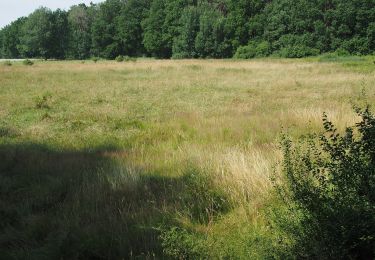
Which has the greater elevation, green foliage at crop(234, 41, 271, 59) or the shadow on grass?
green foliage at crop(234, 41, 271, 59)

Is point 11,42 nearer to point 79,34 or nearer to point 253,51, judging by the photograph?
point 79,34

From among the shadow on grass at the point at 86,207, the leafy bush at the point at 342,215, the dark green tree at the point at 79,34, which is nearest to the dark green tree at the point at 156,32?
the dark green tree at the point at 79,34

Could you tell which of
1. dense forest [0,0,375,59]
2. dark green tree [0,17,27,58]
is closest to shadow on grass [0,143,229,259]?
dense forest [0,0,375,59]

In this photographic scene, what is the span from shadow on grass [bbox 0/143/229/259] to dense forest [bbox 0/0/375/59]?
2351 inches

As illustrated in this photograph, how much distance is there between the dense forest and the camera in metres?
63.9

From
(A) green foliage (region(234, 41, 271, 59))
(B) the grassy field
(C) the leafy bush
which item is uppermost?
(A) green foliage (region(234, 41, 271, 59))

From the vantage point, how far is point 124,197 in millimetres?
5832

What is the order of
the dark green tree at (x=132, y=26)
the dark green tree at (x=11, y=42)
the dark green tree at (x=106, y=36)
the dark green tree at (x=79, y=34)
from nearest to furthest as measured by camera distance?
the dark green tree at (x=79, y=34) → the dark green tree at (x=132, y=26) → the dark green tree at (x=106, y=36) → the dark green tree at (x=11, y=42)

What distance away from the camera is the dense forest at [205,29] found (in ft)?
210

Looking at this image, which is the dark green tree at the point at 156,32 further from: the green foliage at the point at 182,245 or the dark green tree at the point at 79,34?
the green foliage at the point at 182,245

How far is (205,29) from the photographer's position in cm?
7375

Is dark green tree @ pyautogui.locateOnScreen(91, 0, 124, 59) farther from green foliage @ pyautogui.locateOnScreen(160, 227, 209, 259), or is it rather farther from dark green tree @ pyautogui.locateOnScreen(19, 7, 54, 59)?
green foliage @ pyautogui.locateOnScreen(160, 227, 209, 259)

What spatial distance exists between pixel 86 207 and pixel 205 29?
7094cm

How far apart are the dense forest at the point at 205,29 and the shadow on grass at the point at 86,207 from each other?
59718 millimetres
